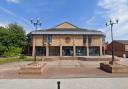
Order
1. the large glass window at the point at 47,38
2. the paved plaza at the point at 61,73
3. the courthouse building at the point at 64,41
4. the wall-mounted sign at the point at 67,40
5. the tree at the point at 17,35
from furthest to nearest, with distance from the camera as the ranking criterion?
the tree at the point at 17,35 → the wall-mounted sign at the point at 67,40 → the courthouse building at the point at 64,41 → the large glass window at the point at 47,38 → the paved plaza at the point at 61,73

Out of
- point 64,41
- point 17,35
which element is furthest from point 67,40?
point 17,35

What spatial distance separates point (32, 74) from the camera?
19.5 meters

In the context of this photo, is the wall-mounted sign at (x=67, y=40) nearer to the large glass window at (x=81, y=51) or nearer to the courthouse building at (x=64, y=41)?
the courthouse building at (x=64, y=41)

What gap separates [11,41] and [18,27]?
8069 mm

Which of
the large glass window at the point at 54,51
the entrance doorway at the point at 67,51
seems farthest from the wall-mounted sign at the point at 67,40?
the large glass window at the point at 54,51

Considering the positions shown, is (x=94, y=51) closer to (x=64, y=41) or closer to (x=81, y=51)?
(x=81, y=51)

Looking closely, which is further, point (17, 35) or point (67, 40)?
point (17, 35)

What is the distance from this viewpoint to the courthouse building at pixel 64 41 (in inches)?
2383

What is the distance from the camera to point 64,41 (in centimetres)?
6100

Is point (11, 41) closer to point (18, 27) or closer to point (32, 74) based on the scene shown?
point (18, 27)

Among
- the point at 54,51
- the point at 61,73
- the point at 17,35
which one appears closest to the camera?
the point at 61,73

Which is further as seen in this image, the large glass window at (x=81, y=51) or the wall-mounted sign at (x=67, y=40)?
the large glass window at (x=81, y=51)
